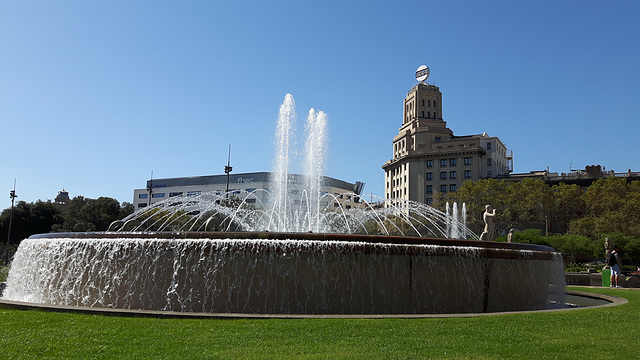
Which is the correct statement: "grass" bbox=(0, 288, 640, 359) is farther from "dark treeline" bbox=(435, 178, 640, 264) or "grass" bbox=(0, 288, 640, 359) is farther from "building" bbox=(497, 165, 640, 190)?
"building" bbox=(497, 165, 640, 190)

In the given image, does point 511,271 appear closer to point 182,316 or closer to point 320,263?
point 320,263

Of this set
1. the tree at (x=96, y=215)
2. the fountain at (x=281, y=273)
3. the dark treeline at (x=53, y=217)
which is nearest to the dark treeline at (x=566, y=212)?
the tree at (x=96, y=215)

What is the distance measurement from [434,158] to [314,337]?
87.2 m

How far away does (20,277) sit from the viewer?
42.2 ft

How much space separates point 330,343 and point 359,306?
3.44m

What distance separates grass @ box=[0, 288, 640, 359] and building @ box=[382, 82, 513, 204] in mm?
82739

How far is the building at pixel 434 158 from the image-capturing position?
89125 millimetres

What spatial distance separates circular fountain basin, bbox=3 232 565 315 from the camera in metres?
9.77

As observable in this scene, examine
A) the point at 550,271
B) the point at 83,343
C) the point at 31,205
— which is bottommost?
the point at 83,343

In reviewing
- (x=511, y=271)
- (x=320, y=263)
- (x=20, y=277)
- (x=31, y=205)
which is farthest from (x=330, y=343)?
(x=31, y=205)

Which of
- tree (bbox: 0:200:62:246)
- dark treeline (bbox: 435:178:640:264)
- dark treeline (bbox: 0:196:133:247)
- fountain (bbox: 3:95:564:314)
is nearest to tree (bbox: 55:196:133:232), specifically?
dark treeline (bbox: 0:196:133:247)

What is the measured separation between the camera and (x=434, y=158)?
300 feet

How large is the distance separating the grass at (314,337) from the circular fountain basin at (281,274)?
1769 mm

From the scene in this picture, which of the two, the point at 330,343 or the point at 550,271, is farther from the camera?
the point at 550,271
